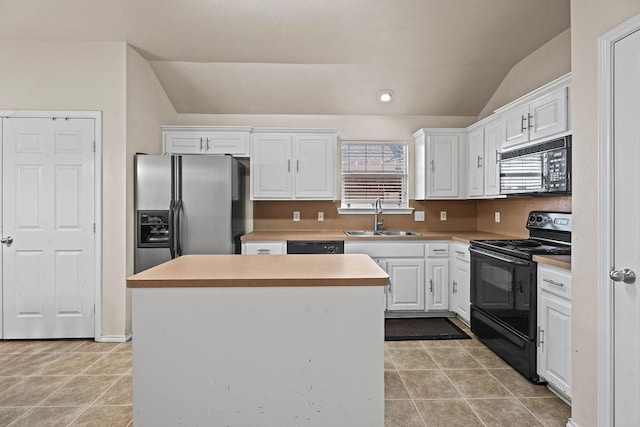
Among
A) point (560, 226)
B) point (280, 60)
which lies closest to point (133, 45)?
point (280, 60)

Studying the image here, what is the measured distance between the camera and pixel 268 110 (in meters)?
4.34

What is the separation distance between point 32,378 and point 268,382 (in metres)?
2.12

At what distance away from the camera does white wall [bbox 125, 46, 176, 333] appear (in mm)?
3316

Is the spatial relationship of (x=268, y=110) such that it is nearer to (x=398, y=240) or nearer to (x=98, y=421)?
(x=398, y=240)

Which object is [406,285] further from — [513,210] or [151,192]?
[151,192]

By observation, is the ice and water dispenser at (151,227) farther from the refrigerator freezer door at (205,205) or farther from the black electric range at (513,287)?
the black electric range at (513,287)

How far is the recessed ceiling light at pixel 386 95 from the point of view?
4.12 metres

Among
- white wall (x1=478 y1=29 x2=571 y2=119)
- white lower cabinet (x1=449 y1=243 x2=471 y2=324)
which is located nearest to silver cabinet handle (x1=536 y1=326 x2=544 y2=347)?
white lower cabinet (x1=449 y1=243 x2=471 y2=324)

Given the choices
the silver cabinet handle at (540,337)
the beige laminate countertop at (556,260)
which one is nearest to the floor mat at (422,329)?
the silver cabinet handle at (540,337)

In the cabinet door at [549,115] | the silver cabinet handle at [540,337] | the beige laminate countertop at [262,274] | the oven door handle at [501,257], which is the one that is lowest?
the silver cabinet handle at [540,337]

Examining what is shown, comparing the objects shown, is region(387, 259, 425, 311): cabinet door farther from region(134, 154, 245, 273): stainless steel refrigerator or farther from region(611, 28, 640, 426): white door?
region(611, 28, 640, 426): white door

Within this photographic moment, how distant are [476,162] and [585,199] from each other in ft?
7.13

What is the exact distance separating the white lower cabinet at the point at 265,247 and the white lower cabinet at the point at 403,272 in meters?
0.89

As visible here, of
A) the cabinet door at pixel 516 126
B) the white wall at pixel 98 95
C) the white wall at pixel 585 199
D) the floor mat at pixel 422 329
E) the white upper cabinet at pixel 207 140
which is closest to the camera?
the white wall at pixel 585 199
